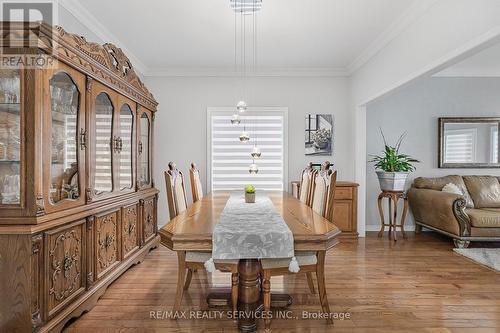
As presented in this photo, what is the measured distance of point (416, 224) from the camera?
5188mm

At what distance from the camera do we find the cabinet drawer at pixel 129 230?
10.5ft

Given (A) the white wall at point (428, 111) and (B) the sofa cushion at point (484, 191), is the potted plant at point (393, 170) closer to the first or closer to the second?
(A) the white wall at point (428, 111)

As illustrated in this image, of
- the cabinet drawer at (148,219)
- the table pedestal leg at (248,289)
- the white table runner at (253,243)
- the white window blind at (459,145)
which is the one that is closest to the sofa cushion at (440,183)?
the white window blind at (459,145)

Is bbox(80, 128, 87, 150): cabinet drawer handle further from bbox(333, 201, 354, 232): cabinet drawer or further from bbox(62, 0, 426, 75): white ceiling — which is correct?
bbox(333, 201, 354, 232): cabinet drawer

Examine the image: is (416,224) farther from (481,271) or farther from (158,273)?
(158,273)

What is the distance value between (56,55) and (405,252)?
14.0 feet

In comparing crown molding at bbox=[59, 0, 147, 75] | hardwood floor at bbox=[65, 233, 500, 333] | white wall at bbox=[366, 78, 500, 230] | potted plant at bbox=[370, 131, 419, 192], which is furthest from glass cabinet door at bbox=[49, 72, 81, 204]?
white wall at bbox=[366, 78, 500, 230]

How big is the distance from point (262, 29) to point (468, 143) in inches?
162

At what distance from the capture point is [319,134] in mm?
5184

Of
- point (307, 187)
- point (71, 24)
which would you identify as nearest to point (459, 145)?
point (307, 187)

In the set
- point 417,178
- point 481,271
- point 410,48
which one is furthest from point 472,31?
point 417,178

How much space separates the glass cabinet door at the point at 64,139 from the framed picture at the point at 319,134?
142 inches

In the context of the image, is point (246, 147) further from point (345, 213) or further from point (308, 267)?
point (308, 267)

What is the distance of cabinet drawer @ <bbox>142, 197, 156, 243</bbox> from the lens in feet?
12.4
